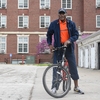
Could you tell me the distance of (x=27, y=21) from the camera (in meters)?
45.1

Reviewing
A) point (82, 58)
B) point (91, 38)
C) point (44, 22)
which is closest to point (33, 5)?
point (44, 22)

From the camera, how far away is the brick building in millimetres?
44188

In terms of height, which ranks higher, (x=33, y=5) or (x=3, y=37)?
(x=33, y=5)

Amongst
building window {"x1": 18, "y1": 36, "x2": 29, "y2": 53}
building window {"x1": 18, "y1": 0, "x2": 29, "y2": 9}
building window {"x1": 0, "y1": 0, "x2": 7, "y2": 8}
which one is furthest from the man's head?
building window {"x1": 0, "y1": 0, "x2": 7, "y2": 8}

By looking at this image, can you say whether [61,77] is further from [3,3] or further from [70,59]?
[3,3]

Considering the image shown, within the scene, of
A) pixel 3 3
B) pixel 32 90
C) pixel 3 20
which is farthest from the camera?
pixel 3 3

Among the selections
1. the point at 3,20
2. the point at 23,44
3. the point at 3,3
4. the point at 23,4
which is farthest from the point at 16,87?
the point at 3,3

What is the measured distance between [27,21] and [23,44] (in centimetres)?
380

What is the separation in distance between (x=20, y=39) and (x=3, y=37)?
2719mm

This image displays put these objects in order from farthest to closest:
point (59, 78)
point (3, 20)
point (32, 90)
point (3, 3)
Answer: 1. point (3, 3)
2. point (3, 20)
3. point (32, 90)
4. point (59, 78)

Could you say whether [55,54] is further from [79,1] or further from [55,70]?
[79,1]

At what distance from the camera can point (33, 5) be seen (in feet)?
148

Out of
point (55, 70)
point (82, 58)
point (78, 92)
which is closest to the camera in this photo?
point (55, 70)

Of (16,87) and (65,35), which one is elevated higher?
(65,35)
